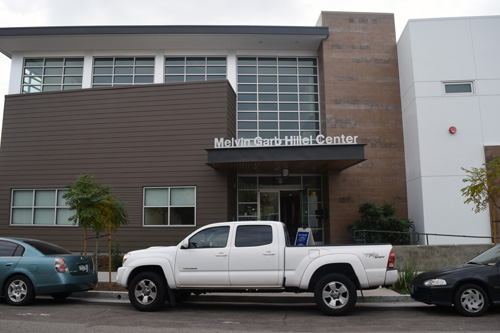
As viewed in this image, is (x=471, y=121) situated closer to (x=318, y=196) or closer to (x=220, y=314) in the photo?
(x=318, y=196)

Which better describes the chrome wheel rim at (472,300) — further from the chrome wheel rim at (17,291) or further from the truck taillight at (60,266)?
the chrome wheel rim at (17,291)

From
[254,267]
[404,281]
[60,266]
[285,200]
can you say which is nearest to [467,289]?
[404,281]

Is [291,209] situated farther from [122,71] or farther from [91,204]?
[122,71]

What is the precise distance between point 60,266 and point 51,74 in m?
13.3

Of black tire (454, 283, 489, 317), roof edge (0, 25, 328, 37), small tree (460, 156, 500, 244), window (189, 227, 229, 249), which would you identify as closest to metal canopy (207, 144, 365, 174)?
small tree (460, 156, 500, 244)

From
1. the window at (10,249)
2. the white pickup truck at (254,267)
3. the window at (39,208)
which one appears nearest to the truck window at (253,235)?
the white pickup truck at (254,267)

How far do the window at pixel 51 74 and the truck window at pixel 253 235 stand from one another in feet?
46.2

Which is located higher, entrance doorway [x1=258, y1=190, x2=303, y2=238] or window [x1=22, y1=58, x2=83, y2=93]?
window [x1=22, y1=58, x2=83, y2=93]

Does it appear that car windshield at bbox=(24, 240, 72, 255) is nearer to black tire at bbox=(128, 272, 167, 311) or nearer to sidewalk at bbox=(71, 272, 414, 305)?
sidewalk at bbox=(71, 272, 414, 305)

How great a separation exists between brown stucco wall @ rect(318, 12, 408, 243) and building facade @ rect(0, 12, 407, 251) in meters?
0.05

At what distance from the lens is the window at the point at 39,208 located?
17.3 meters

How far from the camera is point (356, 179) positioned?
58.2ft

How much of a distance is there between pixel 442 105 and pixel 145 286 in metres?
13.4

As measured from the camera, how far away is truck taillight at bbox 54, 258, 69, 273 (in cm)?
916
